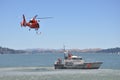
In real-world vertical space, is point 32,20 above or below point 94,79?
above

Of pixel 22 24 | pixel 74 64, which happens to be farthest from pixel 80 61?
pixel 22 24

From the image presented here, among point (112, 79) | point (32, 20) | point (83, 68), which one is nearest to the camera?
point (32, 20)

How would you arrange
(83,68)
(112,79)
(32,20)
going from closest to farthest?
(32,20)
(112,79)
(83,68)

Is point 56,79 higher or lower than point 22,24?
lower

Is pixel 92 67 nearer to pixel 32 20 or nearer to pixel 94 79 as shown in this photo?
pixel 94 79

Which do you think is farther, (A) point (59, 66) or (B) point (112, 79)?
(A) point (59, 66)

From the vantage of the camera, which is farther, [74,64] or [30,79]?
[74,64]

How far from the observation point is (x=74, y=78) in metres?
67.4

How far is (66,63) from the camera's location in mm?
99000

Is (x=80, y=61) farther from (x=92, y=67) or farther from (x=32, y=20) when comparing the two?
(x=32, y=20)

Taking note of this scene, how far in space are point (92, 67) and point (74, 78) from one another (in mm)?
31114

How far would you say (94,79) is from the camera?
212 feet

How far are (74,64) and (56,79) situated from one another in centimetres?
3285

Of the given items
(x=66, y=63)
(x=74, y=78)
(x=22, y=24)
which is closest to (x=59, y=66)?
(x=66, y=63)
